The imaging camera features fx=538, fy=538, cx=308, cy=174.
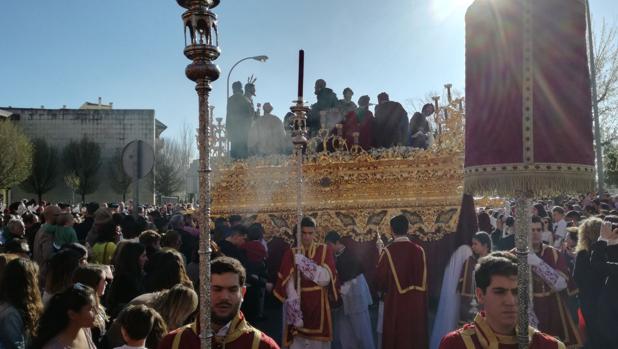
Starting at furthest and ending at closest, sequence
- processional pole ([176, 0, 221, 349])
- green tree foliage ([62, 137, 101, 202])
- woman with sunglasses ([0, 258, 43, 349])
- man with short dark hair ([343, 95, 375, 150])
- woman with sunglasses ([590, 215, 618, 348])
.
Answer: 1. green tree foliage ([62, 137, 101, 202])
2. man with short dark hair ([343, 95, 375, 150])
3. woman with sunglasses ([590, 215, 618, 348])
4. woman with sunglasses ([0, 258, 43, 349])
5. processional pole ([176, 0, 221, 349])

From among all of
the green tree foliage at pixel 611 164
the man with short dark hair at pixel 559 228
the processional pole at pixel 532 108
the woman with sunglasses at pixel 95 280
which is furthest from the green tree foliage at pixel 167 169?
the processional pole at pixel 532 108

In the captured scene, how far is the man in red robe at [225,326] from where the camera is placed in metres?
3.08

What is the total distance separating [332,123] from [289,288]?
17.5 feet

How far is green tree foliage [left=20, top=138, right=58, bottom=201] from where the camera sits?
40.4m

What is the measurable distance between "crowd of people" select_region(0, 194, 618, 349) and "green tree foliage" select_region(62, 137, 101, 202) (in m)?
33.7

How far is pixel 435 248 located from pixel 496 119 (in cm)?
768

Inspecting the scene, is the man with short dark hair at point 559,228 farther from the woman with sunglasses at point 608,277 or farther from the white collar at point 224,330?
the white collar at point 224,330

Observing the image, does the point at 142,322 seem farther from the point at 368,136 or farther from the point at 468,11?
the point at 368,136

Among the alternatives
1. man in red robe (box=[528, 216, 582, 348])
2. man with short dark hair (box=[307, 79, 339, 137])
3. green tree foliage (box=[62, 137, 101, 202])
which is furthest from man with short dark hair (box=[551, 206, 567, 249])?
green tree foliage (box=[62, 137, 101, 202])

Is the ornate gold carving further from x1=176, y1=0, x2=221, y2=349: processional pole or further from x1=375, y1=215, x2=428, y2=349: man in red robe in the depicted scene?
x1=176, y1=0, x2=221, y2=349: processional pole

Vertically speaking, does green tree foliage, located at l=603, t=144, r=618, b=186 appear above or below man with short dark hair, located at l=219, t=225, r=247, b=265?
above

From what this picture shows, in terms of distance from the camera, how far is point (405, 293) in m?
7.04

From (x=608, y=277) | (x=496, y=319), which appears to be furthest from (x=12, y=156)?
(x=496, y=319)

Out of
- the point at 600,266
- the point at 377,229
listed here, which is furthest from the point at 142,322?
the point at 377,229
